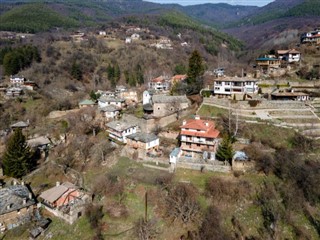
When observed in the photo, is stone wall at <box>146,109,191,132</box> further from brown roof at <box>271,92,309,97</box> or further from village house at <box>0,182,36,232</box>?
village house at <box>0,182,36,232</box>

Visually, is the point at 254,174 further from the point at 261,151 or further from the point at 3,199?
the point at 3,199

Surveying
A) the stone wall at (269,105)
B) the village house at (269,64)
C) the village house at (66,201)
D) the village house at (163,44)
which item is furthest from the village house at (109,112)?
the village house at (163,44)

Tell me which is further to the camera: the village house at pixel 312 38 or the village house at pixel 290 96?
the village house at pixel 312 38

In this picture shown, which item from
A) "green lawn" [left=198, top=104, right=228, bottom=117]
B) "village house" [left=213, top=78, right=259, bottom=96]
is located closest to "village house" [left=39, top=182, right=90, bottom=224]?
"green lawn" [left=198, top=104, right=228, bottom=117]

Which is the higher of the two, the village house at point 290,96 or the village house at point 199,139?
the village house at point 290,96

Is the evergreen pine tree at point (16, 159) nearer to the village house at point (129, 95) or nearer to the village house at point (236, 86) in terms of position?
the village house at point (129, 95)

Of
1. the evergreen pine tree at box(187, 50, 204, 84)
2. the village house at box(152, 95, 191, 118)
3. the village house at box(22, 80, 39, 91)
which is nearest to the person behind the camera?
the village house at box(152, 95, 191, 118)
